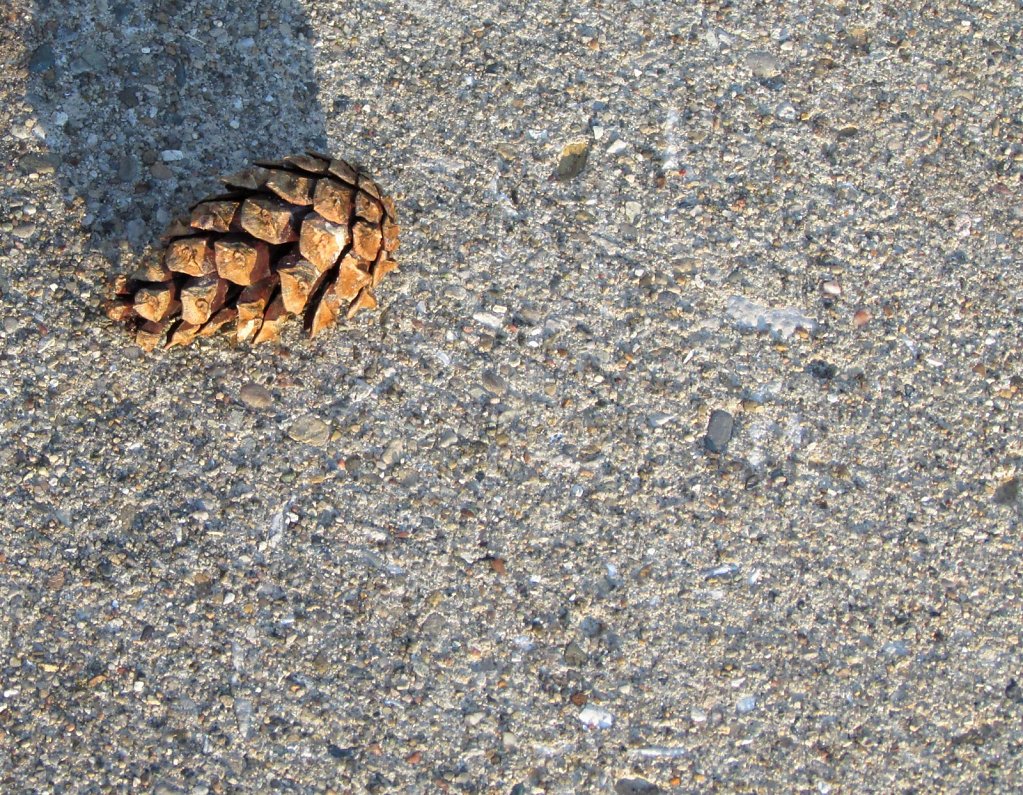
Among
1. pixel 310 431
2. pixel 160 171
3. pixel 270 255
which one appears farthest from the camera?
pixel 160 171

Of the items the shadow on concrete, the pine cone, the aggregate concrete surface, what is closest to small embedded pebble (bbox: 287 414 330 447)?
the aggregate concrete surface

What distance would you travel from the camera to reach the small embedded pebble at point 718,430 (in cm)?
238

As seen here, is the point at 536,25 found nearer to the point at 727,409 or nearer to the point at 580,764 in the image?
the point at 727,409

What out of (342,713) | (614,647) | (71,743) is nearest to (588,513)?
(614,647)

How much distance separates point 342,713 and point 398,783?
0.62 feet

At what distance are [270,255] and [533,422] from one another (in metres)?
0.69

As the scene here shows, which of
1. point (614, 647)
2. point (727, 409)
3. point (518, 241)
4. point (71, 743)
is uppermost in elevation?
point (518, 241)

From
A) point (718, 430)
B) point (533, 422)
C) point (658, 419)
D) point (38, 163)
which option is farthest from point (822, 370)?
point (38, 163)

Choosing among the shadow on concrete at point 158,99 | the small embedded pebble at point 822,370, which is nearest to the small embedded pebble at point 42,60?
the shadow on concrete at point 158,99

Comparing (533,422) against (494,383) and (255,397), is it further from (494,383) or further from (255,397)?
(255,397)

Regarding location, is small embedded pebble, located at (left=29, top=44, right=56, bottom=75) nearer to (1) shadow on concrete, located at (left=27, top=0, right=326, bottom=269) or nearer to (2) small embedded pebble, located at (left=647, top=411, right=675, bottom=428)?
(1) shadow on concrete, located at (left=27, top=0, right=326, bottom=269)

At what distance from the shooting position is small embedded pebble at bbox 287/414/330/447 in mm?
2299

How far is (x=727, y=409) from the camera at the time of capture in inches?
94.3

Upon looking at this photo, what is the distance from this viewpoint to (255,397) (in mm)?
2312
